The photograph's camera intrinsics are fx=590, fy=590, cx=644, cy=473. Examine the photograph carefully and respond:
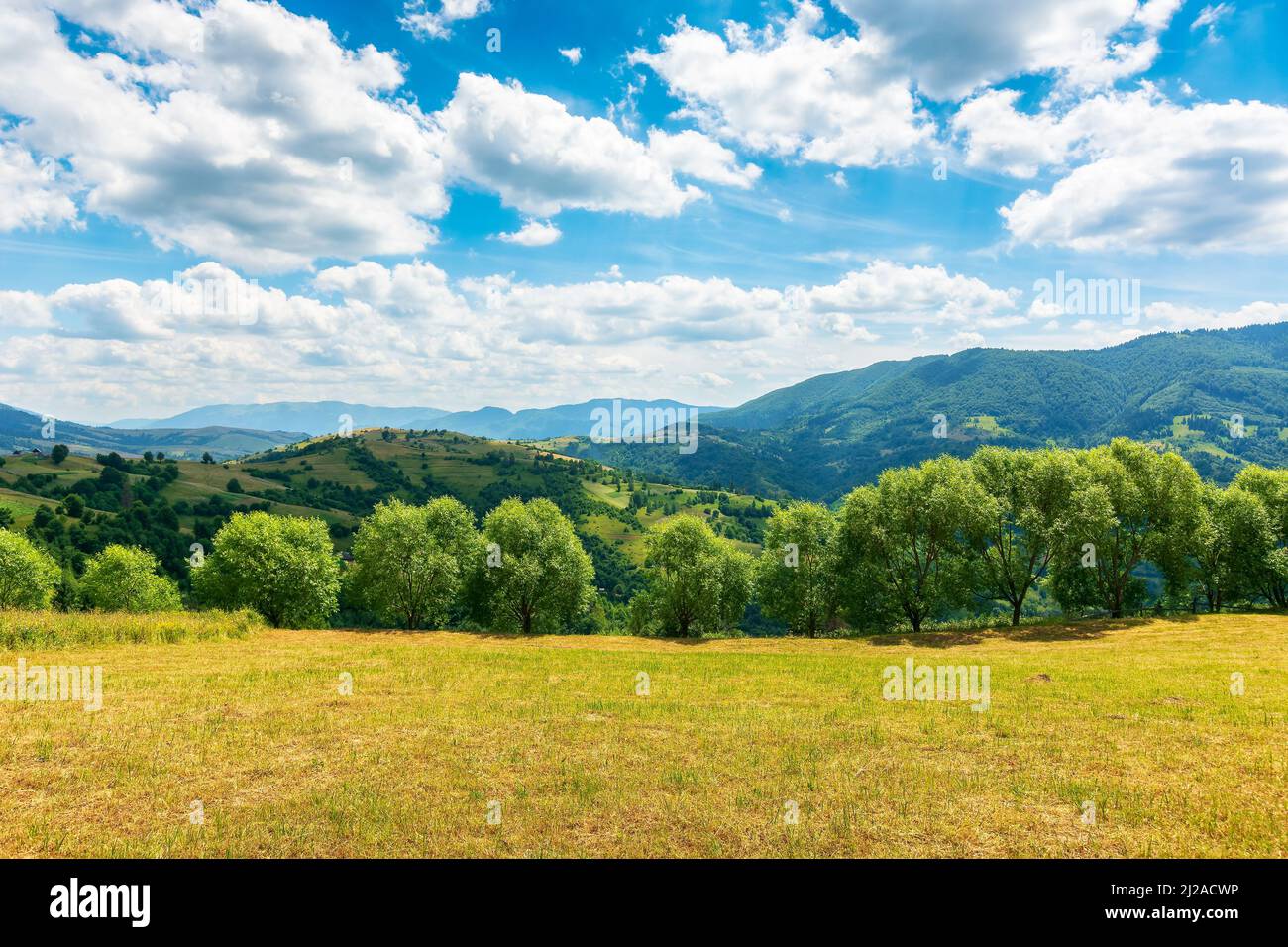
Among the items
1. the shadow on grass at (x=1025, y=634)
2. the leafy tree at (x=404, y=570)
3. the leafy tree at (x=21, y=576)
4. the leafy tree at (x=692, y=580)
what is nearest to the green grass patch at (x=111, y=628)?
the leafy tree at (x=404, y=570)

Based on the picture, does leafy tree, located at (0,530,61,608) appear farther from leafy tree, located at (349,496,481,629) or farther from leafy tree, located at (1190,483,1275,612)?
leafy tree, located at (1190,483,1275,612)

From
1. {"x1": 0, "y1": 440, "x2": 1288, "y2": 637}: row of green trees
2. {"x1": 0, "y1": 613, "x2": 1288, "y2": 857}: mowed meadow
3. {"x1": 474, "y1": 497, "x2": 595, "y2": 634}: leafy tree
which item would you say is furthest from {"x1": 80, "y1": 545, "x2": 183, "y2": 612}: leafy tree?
{"x1": 0, "y1": 613, "x2": 1288, "y2": 857}: mowed meadow

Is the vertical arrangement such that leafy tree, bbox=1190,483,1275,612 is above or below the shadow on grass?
above

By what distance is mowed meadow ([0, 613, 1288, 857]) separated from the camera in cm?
1152

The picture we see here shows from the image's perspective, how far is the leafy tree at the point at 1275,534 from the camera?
53.6 m

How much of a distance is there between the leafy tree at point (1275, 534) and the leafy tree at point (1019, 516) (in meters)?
21.6

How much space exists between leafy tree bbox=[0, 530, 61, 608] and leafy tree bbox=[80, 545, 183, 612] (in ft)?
16.1

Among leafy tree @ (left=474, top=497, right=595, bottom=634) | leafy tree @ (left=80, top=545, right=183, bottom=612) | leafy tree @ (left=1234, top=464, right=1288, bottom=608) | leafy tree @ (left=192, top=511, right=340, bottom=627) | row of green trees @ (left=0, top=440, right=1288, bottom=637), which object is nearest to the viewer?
row of green trees @ (left=0, top=440, right=1288, bottom=637)

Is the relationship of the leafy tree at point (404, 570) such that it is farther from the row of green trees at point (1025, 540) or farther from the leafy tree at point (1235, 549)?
the leafy tree at point (1235, 549)

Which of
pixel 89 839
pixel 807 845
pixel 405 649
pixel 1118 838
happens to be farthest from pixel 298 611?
pixel 1118 838

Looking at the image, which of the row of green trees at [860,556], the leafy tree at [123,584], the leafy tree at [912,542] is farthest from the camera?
the leafy tree at [123,584]

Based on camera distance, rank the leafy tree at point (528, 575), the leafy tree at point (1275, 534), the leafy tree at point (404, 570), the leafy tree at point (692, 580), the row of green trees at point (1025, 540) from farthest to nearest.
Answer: the leafy tree at point (528, 575), the leafy tree at point (692, 580), the leafy tree at point (404, 570), the leafy tree at point (1275, 534), the row of green trees at point (1025, 540)

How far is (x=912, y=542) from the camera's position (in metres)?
51.9
